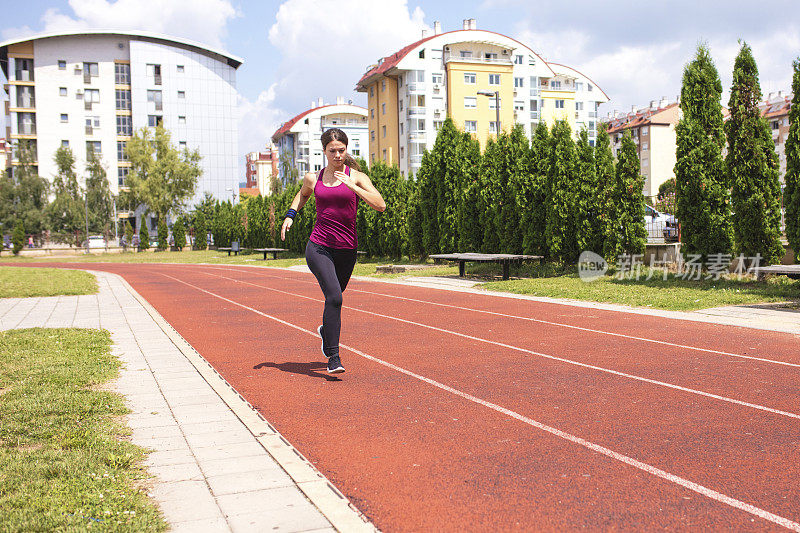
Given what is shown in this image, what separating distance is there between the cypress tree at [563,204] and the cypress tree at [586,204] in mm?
172

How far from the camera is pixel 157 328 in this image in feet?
33.4

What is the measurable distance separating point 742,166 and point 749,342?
697 centimetres

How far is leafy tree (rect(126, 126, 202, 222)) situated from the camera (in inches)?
2362

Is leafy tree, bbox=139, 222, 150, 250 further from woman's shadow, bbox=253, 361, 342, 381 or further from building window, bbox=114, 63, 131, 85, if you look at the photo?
woman's shadow, bbox=253, 361, 342, 381

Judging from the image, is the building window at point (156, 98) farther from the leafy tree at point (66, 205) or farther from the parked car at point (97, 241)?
the parked car at point (97, 241)

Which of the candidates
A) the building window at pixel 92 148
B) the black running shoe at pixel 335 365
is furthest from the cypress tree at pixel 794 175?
the building window at pixel 92 148

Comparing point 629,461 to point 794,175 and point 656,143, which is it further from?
point 656,143

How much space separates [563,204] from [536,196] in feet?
3.90

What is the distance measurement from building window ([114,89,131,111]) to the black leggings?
71.9 metres

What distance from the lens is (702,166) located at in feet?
48.9

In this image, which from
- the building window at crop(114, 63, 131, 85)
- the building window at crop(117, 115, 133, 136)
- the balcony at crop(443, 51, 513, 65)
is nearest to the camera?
the balcony at crop(443, 51, 513, 65)

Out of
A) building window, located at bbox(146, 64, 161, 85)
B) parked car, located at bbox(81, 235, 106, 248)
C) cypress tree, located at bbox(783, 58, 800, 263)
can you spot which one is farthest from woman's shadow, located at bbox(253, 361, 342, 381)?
building window, located at bbox(146, 64, 161, 85)

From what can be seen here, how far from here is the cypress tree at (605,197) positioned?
56.5 ft

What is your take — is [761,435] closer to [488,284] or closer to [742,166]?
[742,166]
